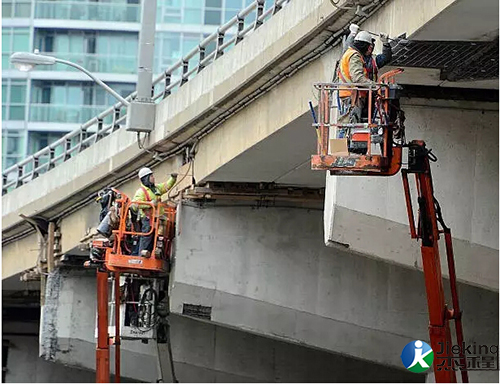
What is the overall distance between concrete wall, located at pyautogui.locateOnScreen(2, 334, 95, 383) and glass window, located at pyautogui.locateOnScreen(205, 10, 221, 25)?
28735 mm

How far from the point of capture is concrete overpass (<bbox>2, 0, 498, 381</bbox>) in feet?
64.0

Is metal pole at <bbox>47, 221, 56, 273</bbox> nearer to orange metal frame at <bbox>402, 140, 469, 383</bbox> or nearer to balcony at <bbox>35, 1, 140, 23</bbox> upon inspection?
orange metal frame at <bbox>402, 140, 469, 383</bbox>

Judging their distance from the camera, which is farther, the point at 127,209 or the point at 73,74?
the point at 73,74

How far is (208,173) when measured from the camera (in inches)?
1005

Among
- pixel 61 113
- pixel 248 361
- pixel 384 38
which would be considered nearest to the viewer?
pixel 384 38

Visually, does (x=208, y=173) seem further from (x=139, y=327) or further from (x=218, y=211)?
(x=139, y=327)

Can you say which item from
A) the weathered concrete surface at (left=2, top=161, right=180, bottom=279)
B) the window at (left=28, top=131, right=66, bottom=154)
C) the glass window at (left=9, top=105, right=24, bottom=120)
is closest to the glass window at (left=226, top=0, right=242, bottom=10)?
the window at (left=28, top=131, right=66, bottom=154)

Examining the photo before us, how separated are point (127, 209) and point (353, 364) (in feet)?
26.5

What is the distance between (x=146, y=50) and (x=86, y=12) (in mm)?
45691

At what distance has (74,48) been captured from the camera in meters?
72.9

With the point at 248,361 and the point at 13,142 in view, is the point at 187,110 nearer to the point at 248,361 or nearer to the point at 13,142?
the point at 248,361

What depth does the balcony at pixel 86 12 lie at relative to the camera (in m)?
72.6

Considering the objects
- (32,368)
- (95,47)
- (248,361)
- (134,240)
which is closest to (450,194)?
(134,240)

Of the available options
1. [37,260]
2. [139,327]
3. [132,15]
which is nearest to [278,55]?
[139,327]
